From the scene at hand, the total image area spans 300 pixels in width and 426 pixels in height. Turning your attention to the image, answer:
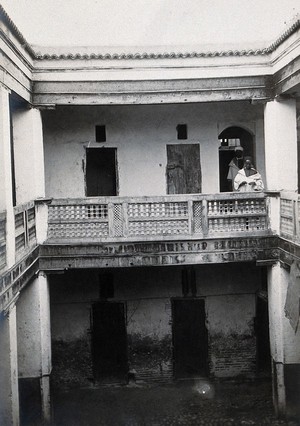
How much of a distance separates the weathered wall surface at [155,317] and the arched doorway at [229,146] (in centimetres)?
233

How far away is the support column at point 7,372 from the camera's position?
8.72 metres

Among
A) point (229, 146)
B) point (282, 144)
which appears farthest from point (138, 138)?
point (282, 144)

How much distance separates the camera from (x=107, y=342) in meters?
14.7

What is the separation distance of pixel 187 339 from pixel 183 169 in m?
4.40

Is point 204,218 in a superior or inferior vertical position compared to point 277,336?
superior

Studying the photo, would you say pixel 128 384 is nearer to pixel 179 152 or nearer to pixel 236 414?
pixel 236 414

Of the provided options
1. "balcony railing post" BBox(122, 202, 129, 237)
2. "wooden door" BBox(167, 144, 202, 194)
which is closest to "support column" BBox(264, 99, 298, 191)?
"wooden door" BBox(167, 144, 202, 194)

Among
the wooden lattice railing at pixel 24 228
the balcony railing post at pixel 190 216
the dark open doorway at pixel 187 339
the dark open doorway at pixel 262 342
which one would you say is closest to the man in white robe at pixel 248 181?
the balcony railing post at pixel 190 216

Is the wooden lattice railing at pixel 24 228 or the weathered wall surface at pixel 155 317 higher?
the wooden lattice railing at pixel 24 228

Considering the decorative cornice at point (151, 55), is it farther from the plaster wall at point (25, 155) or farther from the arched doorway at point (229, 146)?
the arched doorway at point (229, 146)

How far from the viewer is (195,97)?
474 inches

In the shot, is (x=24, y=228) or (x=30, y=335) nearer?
(x=24, y=228)

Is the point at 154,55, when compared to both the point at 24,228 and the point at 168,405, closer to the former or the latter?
the point at 24,228

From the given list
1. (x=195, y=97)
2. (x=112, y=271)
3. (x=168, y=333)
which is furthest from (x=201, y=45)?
(x=168, y=333)
